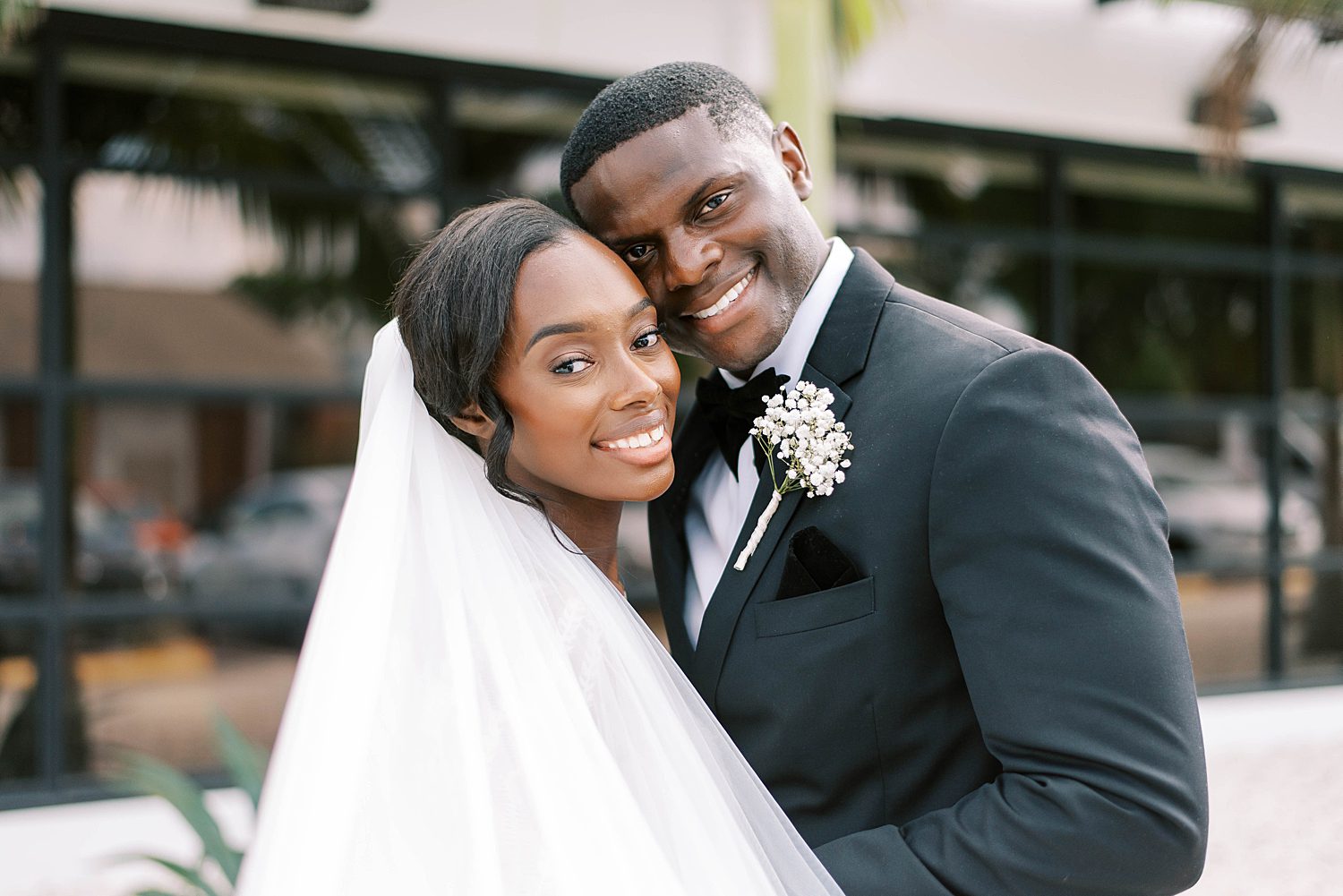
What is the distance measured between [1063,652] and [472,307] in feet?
2.92

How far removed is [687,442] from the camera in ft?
6.58

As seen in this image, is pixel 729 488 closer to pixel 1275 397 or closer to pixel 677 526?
pixel 677 526

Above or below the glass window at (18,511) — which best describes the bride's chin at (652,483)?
above

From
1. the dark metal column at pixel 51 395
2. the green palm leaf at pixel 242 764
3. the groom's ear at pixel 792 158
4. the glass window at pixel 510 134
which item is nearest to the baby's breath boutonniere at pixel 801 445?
the groom's ear at pixel 792 158

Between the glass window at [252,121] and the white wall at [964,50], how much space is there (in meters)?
0.50

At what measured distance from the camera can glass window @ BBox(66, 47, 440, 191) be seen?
5891 millimetres

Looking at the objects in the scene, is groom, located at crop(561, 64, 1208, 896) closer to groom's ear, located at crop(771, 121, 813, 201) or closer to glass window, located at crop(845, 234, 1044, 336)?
groom's ear, located at crop(771, 121, 813, 201)

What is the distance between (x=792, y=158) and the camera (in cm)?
193

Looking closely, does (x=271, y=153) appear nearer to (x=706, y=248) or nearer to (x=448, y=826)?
(x=706, y=248)

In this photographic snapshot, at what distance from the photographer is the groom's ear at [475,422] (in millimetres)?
1764

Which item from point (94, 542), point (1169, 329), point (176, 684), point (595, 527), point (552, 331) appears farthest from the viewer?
point (1169, 329)

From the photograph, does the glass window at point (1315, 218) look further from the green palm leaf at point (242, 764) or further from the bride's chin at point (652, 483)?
the bride's chin at point (652, 483)

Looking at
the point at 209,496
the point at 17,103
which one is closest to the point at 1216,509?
the point at 209,496

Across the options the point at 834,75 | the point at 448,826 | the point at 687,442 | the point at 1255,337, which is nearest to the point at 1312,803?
the point at 1255,337
